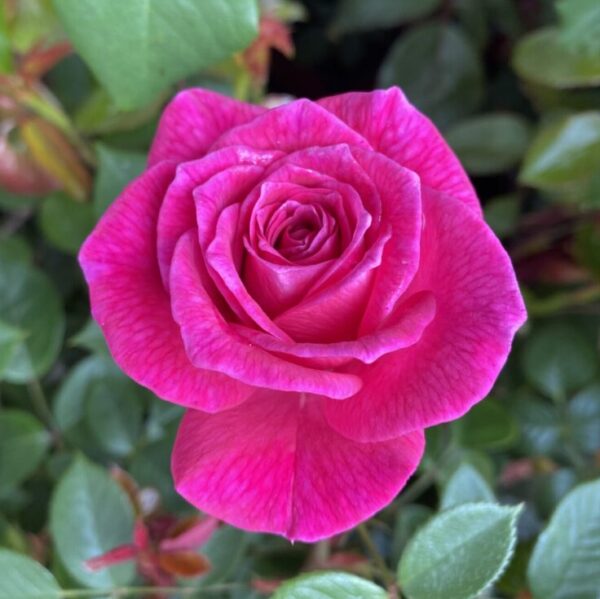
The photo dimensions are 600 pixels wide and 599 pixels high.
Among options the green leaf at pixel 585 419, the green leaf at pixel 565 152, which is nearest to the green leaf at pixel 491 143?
the green leaf at pixel 565 152

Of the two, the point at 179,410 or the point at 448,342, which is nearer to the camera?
the point at 448,342

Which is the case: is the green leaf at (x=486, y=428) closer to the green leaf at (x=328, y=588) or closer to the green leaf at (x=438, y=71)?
the green leaf at (x=328, y=588)

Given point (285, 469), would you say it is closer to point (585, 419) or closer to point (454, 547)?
point (454, 547)

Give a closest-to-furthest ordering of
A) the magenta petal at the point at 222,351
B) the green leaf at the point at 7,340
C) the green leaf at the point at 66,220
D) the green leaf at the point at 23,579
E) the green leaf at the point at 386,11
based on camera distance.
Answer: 1. the magenta petal at the point at 222,351
2. the green leaf at the point at 23,579
3. the green leaf at the point at 7,340
4. the green leaf at the point at 66,220
5. the green leaf at the point at 386,11

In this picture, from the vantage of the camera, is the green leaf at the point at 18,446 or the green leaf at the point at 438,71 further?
the green leaf at the point at 438,71

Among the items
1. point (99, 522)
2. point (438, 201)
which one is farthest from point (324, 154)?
point (99, 522)

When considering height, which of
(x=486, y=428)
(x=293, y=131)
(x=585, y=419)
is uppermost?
(x=293, y=131)

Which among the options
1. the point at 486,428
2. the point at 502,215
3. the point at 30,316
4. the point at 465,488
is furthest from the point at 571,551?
the point at 30,316

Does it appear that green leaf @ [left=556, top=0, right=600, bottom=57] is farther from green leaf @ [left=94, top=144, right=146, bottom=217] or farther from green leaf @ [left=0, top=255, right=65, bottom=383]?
green leaf @ [left=0, top=255, right=65, bottom=383]
